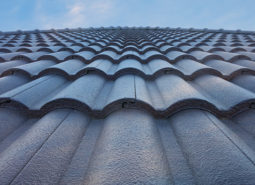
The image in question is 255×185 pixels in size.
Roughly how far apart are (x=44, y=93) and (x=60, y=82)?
0.79 ft

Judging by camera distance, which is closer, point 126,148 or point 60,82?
point 126,148

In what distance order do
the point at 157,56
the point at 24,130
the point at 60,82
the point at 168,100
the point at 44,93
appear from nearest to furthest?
the point at 24,130 < the point at 168,100 < the point at 44,93 < the point at 60,82 < the point at 157,56

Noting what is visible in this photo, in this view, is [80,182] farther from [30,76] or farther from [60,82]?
[30,76]

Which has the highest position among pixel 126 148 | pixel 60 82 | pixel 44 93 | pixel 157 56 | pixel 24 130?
pixel 157 56

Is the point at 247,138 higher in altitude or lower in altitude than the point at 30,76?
lower

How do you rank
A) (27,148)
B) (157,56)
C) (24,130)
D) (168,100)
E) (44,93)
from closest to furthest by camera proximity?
(27,148), (24,130), (168,100), (44,93), (157,56)

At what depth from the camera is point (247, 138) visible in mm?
732

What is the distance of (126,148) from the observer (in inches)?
23.7

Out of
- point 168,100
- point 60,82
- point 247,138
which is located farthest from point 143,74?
point 247,138

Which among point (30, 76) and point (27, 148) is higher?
point (30, 76)

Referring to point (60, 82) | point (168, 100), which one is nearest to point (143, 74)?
point (168, 100)

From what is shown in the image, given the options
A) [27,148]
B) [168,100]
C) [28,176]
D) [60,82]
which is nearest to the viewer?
[28,176]

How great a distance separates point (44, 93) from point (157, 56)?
1.40 metres

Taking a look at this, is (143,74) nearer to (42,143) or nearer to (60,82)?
(60,82)
